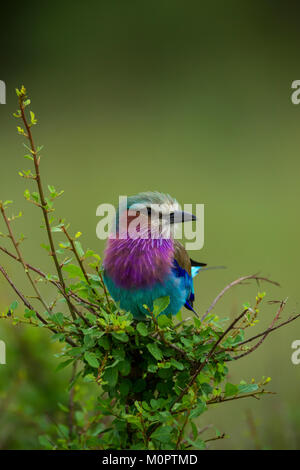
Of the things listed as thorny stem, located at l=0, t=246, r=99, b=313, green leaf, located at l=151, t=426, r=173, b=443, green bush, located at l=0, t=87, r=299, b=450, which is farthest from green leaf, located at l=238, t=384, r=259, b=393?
thorny stem, located at l=0, t=246, r=99, b=313

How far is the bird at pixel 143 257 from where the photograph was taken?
3.07 ft

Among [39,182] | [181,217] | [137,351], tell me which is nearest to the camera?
[39,182]

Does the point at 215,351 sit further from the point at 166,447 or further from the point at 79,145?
the point at 79,145

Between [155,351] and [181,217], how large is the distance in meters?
0.26

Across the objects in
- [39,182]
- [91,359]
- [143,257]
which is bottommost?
[91,359]

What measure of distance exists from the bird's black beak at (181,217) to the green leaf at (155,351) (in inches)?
9.4

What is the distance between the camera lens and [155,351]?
80 centimetres

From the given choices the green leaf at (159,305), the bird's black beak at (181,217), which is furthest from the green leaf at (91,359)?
the bird's black beak at (181,217)

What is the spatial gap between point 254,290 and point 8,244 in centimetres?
117

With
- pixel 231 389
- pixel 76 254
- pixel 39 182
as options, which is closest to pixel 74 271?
pixel 76 254

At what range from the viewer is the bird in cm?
94

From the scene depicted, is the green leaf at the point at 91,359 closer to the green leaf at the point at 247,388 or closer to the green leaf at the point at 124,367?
the green leaf at the point at 124,367

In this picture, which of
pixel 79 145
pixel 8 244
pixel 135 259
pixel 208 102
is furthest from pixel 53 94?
pixel 135 259

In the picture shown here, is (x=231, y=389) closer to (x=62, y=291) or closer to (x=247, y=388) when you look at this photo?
(x=247, y=388)
